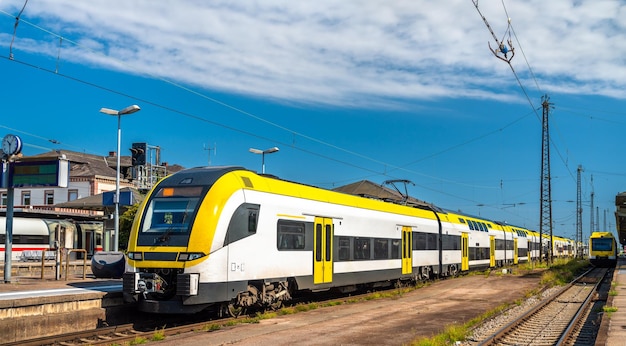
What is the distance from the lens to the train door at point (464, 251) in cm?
3278

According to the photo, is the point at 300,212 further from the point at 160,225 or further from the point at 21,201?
the point at 21,201

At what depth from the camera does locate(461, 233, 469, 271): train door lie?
32.8 m

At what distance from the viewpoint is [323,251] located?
17.9 meters

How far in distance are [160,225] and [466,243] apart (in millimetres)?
23197

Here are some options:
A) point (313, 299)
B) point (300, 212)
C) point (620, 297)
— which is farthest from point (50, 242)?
point (620, 297)

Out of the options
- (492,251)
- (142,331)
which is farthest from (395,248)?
(492,251)

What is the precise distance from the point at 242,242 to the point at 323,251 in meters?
4.17

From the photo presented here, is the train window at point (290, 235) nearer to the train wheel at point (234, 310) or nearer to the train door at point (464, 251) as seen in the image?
the train wheel at point (234, 310)

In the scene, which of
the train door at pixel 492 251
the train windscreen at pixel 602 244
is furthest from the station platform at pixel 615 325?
the train windscreen at pixel 602 244

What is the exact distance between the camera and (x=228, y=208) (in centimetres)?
1391

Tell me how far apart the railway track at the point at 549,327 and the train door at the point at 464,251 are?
1078 centimetres

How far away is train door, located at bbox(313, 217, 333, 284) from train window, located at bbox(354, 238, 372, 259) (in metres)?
1.80

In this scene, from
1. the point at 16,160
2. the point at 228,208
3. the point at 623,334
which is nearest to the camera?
the point at 623,334

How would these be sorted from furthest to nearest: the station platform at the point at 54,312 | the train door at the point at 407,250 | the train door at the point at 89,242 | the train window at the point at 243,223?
the train door at the point at 89,242 → the train door at the point at 407,250 → the train window at the point at 243,223 → the station platform at the point at 54,312
